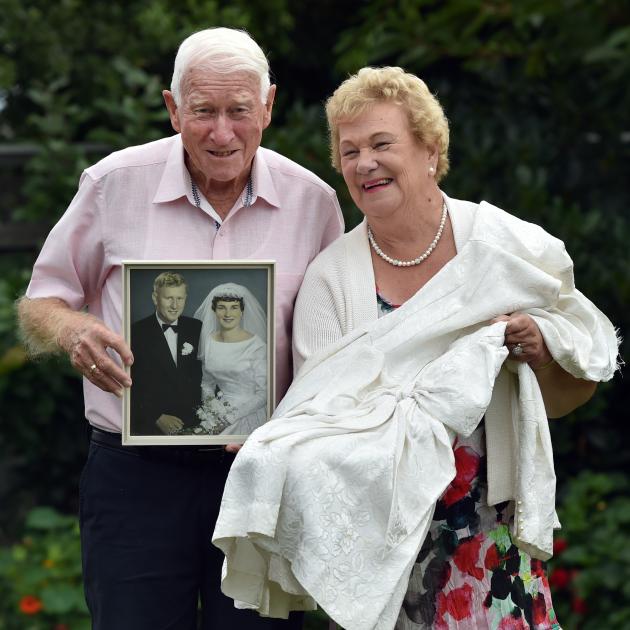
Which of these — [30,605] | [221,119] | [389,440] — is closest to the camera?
[389,440]

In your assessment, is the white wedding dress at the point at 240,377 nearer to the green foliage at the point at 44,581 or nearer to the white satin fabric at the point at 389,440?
the white satin fabric at the point at 389,440

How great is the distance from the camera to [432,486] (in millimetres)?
2879

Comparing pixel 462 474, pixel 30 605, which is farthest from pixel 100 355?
pixel 30 605

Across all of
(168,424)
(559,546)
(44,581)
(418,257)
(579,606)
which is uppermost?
(418,257)

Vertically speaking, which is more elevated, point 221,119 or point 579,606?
point 221,119

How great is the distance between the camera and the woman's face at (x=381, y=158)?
3.07m

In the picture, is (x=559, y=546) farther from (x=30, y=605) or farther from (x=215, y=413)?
(x=215, y=413)

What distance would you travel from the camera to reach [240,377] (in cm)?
310

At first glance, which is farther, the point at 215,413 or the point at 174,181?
the point at 174,181

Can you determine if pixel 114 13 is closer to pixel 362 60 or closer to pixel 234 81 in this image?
pixel 362 60

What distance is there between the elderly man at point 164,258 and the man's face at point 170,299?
0.61 feet

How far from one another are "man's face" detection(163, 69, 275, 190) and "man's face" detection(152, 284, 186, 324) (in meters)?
0.31

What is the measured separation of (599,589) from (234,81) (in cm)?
285

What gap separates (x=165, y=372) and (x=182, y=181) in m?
0.46
